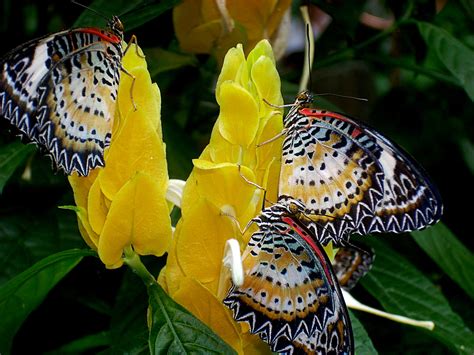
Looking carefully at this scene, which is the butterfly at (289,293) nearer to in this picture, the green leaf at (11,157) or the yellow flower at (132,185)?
the yellow flower at (132,185)

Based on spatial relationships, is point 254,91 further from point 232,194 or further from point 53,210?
point 53,210

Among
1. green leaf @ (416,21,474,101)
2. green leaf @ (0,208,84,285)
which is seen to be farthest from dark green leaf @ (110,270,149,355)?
green leaf @ (416,21,474,101)

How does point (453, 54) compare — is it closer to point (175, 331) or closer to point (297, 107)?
point (297, 107)

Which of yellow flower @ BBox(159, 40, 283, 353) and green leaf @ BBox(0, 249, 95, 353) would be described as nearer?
yellow flower @ BBox(159, 40, 283, 353)

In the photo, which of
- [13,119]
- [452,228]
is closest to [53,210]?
[13,119]

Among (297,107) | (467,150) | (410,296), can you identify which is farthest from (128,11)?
(467,150)

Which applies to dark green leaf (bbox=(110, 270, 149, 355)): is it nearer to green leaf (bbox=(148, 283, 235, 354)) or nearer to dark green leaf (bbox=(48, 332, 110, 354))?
dark green leaf (bbox=(48, 332, 110, 354))
